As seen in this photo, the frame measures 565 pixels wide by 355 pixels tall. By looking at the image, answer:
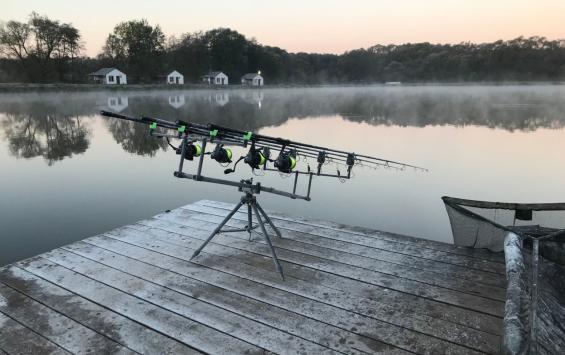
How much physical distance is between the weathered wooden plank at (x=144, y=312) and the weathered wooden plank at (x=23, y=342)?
652mm

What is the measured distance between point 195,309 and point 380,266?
2348 mm

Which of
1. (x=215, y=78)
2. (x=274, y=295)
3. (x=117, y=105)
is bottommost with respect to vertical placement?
(x=274, y=295)

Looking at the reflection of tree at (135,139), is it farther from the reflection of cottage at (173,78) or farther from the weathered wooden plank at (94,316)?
the reflection of cottage at (173,78)

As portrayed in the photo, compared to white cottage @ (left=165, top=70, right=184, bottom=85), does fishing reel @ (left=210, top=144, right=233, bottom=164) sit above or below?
below

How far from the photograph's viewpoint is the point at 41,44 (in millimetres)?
73188

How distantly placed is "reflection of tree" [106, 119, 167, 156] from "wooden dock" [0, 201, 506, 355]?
1297 cm

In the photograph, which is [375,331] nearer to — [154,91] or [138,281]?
[138,281]

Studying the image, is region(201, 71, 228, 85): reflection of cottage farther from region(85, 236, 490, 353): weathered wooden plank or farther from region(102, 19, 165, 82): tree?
region(85, 236, 490, 353): weathered wooden plank

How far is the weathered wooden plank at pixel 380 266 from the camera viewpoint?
14.2 ft

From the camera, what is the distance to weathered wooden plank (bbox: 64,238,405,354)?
11.4 ft

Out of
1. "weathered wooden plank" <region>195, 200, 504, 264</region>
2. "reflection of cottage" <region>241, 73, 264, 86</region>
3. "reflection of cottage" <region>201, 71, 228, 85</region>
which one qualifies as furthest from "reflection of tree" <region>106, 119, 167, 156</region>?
"reflection of cottage" <region>241, 73, 264, 86</region>

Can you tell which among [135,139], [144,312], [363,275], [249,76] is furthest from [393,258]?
[249,76]

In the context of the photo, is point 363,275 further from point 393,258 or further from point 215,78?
point 215,78

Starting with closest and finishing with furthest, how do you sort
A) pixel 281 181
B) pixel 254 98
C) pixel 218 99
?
pixel 281 181, pixel 218 99, pixel 254 98
